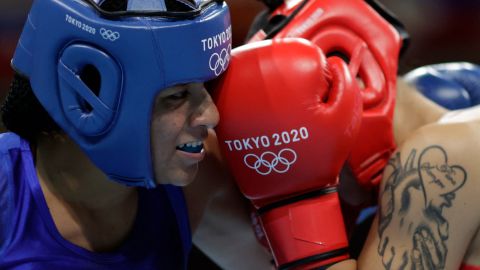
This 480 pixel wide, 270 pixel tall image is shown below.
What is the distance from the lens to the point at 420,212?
4.29ft

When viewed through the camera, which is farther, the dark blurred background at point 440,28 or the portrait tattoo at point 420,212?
the dark blurred background at point 440,28

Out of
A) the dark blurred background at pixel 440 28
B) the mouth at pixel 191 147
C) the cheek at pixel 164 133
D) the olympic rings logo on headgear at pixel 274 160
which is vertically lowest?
the dark blurred background at pixel 440 28

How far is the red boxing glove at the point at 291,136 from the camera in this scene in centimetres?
129

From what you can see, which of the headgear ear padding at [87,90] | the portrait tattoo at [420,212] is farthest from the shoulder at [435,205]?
the headgear ear padding at [87,90]

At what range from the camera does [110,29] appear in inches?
44.4

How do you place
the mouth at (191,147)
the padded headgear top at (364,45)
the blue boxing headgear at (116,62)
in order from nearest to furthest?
the blue boxing headgear at (116,62) < the mouth at (191,147) < the padded headgear top at (364,45)

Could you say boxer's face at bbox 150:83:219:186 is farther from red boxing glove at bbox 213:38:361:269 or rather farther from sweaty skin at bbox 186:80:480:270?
sweaty skin at bbox 186:80:480:270

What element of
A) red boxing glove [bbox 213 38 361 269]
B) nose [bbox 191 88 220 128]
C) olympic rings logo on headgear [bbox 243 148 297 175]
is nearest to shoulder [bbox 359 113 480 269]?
red boxing glove [bbox 213 38 361 269]

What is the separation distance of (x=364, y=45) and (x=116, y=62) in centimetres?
63

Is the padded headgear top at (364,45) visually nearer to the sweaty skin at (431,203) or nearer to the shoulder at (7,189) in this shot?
the sweaty skin at (431,203)

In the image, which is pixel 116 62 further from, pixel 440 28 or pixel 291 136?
pixel 440 28

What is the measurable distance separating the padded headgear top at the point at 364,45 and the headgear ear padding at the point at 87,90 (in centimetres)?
48

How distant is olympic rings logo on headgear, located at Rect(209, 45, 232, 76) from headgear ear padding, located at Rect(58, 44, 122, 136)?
165mm

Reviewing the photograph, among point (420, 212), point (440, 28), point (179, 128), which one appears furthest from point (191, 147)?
point (440, 28)
